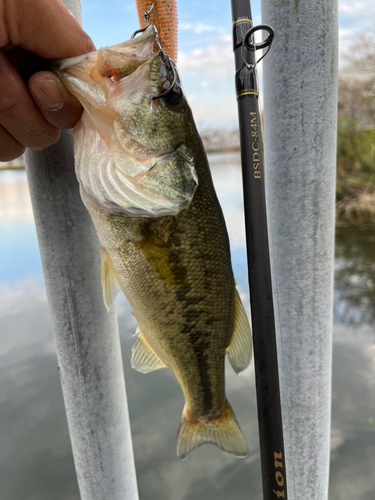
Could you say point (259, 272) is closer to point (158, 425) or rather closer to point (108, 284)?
point (108, 284)

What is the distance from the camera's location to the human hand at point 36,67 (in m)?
0.77

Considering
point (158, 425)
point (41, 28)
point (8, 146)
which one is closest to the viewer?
point (41, 28)

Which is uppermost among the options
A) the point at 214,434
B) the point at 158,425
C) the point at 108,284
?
the point at 108,284

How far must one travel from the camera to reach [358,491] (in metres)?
2.71

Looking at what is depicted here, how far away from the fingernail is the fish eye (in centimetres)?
27

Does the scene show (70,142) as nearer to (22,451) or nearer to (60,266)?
(60,266)

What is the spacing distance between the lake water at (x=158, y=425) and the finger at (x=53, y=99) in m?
1.33

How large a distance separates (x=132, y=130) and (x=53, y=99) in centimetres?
20

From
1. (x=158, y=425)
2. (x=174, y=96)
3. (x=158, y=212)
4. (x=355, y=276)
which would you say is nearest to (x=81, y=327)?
(x=158, y=212)

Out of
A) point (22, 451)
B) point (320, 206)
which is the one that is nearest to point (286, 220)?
point (320, 206)

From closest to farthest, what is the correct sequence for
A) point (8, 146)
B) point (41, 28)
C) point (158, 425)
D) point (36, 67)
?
point (41, 28)
point (36, 67)
point (8, 146)
point (158, 425)

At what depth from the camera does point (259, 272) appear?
917 mm

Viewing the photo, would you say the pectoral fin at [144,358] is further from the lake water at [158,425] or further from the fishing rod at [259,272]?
the lake water at [158,425]

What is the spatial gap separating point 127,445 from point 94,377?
33 centimetres
